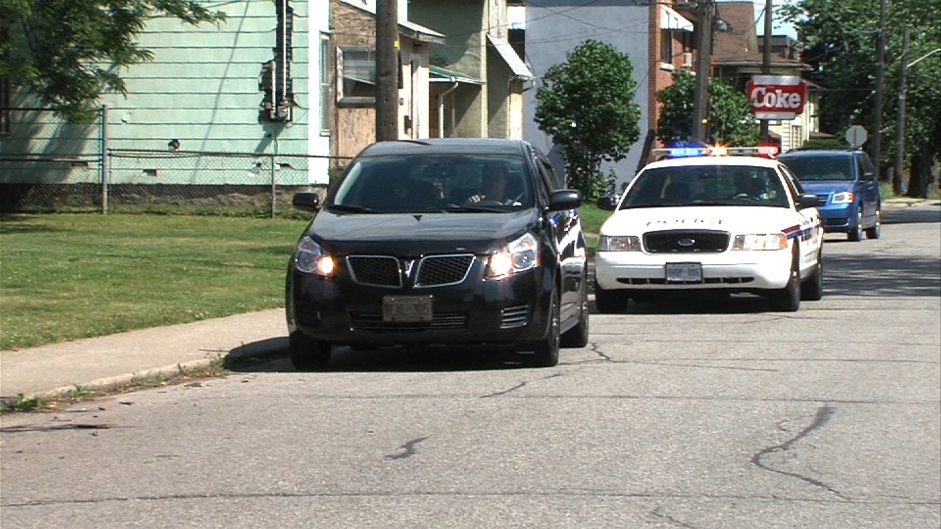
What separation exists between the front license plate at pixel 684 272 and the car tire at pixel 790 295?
999 millimetres

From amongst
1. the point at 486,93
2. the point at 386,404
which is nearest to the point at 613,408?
the point at 386,404

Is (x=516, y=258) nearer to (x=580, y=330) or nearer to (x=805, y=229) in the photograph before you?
(x=580, y=330)

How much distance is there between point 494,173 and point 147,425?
13.0 ft

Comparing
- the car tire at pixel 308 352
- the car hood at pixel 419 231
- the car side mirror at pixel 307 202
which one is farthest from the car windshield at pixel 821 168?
the car tire at pixel 308 352

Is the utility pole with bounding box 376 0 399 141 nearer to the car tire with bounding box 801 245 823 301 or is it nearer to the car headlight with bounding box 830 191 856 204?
the car tire with bounding box 801 245 823 301

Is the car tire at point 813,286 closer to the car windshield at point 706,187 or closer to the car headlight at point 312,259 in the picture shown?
the car windshield at point 706,187

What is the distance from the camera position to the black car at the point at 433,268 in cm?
1069

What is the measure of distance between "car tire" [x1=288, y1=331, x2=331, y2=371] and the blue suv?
64.0 feet

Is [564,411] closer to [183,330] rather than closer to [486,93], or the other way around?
[183,330]

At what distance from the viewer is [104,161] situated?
98.0 ft

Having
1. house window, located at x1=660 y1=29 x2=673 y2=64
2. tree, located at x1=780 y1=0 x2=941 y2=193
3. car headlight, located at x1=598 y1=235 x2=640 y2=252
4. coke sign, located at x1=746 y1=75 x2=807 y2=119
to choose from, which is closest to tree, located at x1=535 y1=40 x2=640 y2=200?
coke sign, located at x1=746 y1=75 x2=807 y2=119

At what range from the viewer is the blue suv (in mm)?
29750

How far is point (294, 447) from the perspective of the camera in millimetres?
8375

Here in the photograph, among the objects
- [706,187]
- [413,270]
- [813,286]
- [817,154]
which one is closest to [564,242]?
[413,270]
